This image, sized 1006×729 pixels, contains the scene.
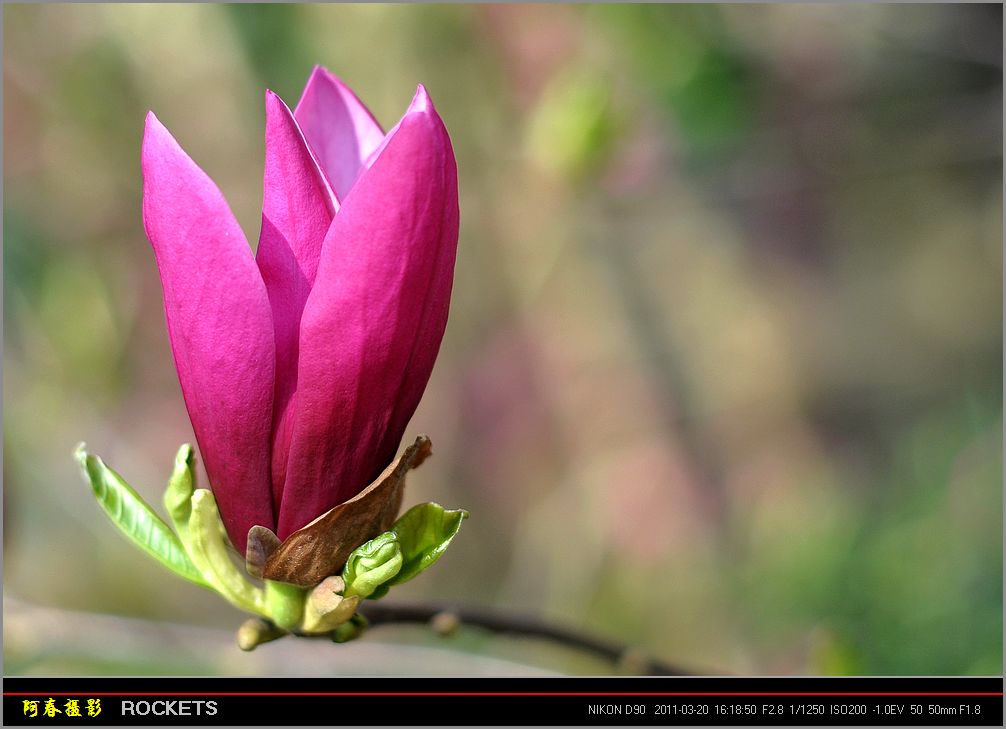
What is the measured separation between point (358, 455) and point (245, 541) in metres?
0.10

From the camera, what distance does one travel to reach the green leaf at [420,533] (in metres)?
0.58

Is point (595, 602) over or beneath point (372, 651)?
beneath

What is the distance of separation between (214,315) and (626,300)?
1.99 m

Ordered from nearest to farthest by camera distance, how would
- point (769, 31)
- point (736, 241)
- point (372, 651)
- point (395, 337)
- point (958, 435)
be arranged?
point (395, 337), point (372, 651), point (958, 435), point (769, 31), point (736, 241)

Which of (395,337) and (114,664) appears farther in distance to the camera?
(114,664)

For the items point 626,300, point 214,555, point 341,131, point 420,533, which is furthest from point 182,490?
point 626,300

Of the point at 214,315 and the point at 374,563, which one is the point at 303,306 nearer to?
the point at 214,315

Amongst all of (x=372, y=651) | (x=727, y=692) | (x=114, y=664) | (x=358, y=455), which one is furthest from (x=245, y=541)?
(x=114, y=664)

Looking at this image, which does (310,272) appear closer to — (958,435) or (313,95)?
(313,95)

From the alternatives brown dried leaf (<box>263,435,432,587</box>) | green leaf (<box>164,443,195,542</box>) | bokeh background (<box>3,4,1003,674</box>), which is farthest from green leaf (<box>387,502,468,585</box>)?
bokeh background (<box>3,4,1003,674</box>)

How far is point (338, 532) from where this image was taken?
553mm

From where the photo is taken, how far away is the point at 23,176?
216cm

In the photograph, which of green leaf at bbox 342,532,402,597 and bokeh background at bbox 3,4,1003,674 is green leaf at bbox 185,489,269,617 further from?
bokeh background at bbox 3,4,1003,674
